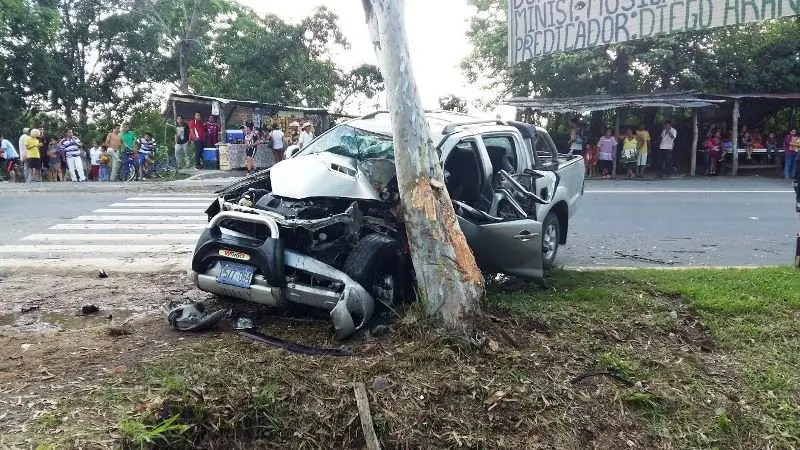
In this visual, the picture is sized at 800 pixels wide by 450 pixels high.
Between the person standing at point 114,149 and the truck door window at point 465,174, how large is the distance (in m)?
14.0

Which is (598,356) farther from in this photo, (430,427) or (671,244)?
(671,244)

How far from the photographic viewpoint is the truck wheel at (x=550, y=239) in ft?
24.8

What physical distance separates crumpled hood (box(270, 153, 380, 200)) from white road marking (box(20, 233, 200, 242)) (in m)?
4.19

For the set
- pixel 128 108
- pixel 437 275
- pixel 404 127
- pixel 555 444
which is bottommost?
pixel 555 444

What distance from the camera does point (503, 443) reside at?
4102 millimetres

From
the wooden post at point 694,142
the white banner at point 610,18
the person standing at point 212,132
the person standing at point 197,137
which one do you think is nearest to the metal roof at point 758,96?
the wooden post at point 694,142

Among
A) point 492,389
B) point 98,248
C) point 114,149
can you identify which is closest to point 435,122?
point 492,389

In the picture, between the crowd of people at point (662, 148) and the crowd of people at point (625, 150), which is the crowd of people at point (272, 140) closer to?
the crowd of people at point (625, 150)

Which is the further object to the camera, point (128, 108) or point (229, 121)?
point (128, 108)

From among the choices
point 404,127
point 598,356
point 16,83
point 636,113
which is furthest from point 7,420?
point 16,83

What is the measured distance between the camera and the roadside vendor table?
65.3 feet

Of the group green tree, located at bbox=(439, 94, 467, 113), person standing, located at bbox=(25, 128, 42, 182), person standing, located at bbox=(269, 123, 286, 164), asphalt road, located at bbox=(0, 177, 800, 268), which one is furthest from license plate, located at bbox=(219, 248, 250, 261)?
green tree, located at bbox=(439, 94, 467, 113)

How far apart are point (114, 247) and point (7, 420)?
5594 mm

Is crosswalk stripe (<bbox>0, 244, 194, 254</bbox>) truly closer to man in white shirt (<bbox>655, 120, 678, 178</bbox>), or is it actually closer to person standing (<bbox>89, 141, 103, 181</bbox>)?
person standing (<bbox>89, 141, 103, 181</bbox>)
